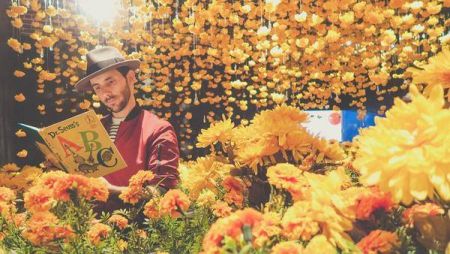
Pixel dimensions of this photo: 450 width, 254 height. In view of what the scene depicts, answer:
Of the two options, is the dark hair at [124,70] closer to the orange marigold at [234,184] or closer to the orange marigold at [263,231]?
the orange marigold at [234,184]

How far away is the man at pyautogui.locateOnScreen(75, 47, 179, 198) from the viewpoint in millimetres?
2604

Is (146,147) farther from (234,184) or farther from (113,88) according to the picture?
(234,184)

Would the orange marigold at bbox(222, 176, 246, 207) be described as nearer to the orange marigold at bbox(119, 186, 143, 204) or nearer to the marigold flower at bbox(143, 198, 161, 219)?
the marigold flower at bbox(143, 198, 161, 219)

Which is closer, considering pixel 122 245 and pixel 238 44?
pixel 122 245

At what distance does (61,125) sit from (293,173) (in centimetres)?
125

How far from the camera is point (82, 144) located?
81.9 inches

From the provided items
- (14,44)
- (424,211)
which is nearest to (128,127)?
(424,211)

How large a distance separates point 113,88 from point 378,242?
88.5 inches

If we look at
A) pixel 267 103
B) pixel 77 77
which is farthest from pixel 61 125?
pixel 267 103

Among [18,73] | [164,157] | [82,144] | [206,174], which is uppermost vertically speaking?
[206,174]

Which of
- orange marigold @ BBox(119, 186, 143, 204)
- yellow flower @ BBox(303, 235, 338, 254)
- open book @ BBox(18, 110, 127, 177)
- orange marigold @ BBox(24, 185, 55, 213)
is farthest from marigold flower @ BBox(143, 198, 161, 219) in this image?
yellow flower @ BBox(303, 235, 338, 254)

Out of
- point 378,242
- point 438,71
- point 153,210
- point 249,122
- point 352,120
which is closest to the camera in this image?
point 378,242

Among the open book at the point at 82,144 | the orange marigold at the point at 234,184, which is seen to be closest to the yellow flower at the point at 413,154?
the orange marigold at the point at 234,184

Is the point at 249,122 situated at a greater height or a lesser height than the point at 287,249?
lesser
